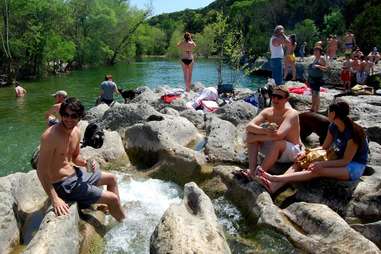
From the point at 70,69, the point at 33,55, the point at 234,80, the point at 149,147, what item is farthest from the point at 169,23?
the point at 149,147

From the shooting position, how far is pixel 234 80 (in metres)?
23.4

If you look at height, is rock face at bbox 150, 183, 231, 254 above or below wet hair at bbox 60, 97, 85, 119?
below

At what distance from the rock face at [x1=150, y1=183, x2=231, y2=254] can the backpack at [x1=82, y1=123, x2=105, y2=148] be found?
3.89m

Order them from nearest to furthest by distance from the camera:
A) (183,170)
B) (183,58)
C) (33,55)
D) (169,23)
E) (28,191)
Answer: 1. (28,191)
2. (183,170)
3. (183,58)
4. (33,55)
5. (169,23)

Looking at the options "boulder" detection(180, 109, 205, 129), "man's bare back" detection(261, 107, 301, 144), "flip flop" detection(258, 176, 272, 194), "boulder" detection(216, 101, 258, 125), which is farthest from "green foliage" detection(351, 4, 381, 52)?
"flip flop" detection(258, 176, 272, 194)

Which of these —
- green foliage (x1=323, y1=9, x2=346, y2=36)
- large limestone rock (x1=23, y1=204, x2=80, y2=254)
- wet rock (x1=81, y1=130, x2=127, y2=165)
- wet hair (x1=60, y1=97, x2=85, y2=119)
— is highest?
green foliage (x1=323, y1=9, x2=346, y2=36)

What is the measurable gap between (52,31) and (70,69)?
380 inches

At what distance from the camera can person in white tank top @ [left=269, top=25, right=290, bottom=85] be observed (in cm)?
1425

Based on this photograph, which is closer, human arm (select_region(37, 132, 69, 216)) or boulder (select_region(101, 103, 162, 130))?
human arm (select_region(37, 132, 69, 216))

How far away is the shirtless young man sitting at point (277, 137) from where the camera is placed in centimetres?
733

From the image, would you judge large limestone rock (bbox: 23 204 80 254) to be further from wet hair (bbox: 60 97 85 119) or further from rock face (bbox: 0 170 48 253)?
wet hair (bbox: 60 97 85 119)

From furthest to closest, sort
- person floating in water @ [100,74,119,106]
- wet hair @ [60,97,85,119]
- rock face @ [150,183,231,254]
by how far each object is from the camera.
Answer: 1. person floating in water @ [100,74,119,106]
2. wet hair @ [60,97,85,119]
3. rock face @ [150,183,231,254]

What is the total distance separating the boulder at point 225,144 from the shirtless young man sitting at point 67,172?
295 cm

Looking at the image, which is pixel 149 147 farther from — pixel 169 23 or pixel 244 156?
pixel 169 23
